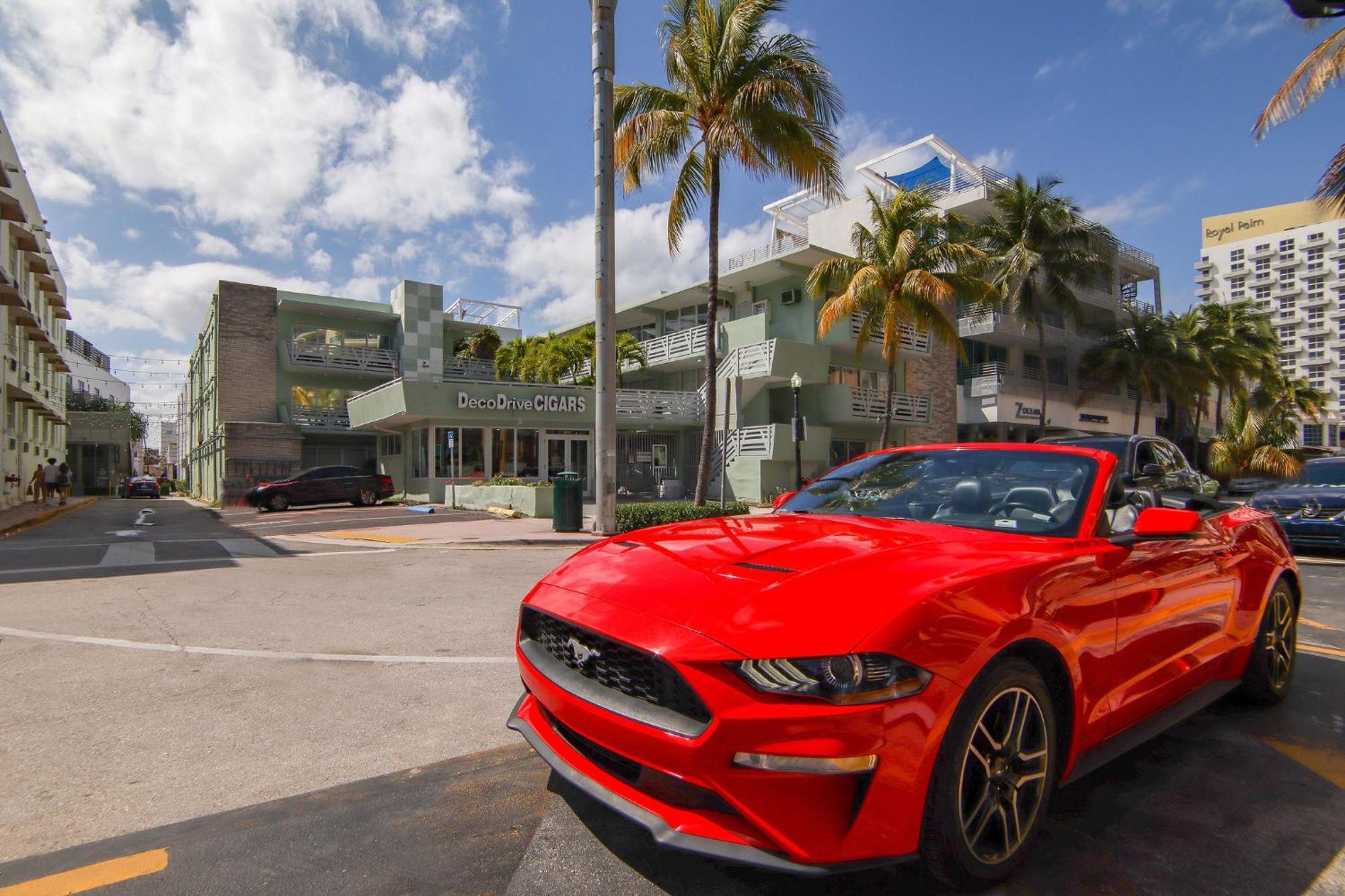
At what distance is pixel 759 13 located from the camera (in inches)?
582

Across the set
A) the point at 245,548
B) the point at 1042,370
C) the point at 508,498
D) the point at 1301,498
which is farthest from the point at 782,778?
the point at 1042,370

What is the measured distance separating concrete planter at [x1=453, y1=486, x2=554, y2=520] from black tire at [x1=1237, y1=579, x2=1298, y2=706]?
13.7 meters

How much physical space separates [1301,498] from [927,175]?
2707cm

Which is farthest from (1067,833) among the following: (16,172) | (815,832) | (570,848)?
(16,172)

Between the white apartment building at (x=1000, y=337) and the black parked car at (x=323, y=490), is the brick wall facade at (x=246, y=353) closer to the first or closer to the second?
the black parked car at (x=323, y=490)

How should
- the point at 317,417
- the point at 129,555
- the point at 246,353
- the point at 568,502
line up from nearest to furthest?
the point at 129,555 → the point at 568,502 → the point at 246,353 → the point at 317,417

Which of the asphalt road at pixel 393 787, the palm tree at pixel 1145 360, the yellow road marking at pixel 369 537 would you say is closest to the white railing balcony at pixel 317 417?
the yellow road marking at pixel 369 537

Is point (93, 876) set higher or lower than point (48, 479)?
lower

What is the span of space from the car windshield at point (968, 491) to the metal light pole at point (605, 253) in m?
10.0

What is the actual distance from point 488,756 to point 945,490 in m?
2.50

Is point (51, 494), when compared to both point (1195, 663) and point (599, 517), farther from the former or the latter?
point (1195, 663)

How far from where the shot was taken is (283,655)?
5090 mm

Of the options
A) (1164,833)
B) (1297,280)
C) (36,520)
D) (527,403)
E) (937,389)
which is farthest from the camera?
(1297,280)

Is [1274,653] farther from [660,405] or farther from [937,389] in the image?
[937,389]
